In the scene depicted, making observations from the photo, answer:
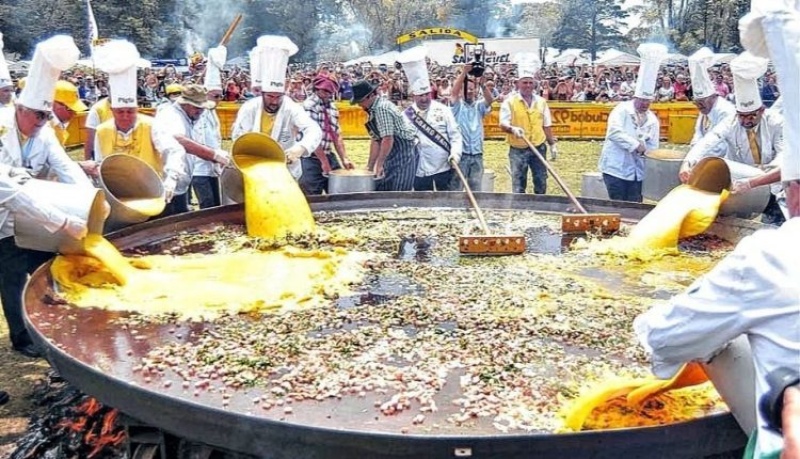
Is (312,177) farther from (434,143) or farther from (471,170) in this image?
(471,170)

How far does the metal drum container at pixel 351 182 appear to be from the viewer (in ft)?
24.0

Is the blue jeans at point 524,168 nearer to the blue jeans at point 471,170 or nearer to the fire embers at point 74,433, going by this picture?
the blue jeans at point 471,170

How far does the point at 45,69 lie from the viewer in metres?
5.05

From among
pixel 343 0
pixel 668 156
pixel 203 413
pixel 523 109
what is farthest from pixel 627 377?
pixel 343 0

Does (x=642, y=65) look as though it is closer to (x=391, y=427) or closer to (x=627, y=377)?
(x=627, y=377)

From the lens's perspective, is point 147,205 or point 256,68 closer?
point 147,205

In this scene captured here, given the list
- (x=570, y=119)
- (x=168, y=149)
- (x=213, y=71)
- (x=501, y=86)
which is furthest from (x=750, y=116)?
(x=501, y=86)

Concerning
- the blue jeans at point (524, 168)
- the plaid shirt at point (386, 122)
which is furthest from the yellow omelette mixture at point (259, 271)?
the blue jeans at point (524, 168)

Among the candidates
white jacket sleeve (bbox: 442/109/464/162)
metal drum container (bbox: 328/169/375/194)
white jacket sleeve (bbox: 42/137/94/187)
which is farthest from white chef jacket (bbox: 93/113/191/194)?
white jacket sleeve (bbox: 442/109/464/162)

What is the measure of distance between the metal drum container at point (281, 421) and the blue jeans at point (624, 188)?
17.6 feet

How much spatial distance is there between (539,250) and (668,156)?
332 cm

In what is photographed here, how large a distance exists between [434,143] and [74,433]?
505cm

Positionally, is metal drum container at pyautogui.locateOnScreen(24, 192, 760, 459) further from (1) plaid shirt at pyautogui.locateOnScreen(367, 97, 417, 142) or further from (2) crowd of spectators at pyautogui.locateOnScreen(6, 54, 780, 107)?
(2) crowd of spectators at pyautogui.locateOnScreen(6, 54, 780, 107)

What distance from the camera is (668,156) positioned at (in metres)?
7.81
